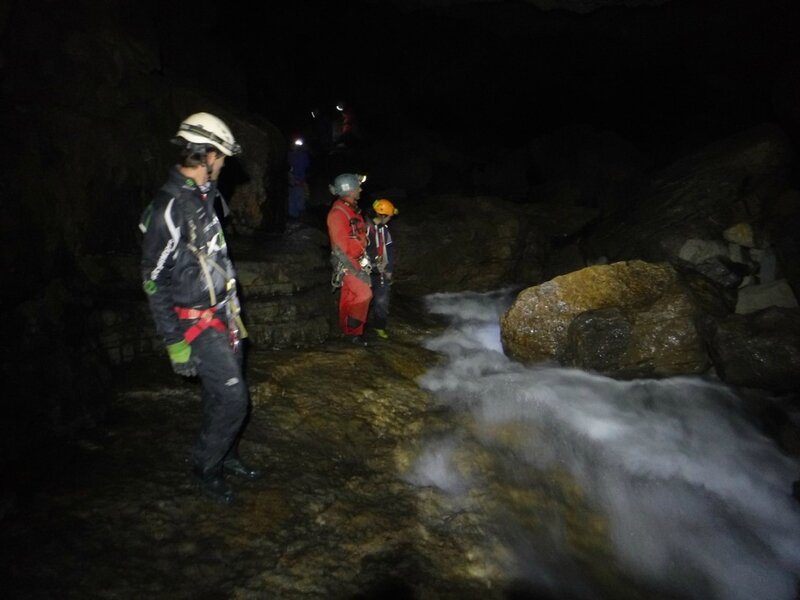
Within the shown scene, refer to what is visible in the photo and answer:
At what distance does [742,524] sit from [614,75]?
1598cm

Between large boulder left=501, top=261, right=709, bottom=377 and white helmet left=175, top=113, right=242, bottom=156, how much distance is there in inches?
194

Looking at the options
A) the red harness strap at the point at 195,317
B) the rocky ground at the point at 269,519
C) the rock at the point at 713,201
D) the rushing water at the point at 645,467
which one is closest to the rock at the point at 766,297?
the rock at the point at 713,201

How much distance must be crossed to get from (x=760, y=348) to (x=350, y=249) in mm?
5398

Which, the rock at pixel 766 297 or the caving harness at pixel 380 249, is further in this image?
the rock at pixel 766 297

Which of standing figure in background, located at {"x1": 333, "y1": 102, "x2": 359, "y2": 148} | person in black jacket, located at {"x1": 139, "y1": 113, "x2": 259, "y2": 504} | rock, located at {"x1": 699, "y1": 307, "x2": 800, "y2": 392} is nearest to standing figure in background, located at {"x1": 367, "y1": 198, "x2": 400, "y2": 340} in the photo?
person in black jacket, located at {"x1": 139, "y1": 113, "x2": 259, "y2": 504}

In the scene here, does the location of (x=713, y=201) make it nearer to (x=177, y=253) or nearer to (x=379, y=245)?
(x=379, y=245)


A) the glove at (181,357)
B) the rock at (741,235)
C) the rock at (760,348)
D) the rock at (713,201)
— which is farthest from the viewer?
the rock at (713,201)

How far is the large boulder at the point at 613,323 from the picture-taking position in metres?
6.48

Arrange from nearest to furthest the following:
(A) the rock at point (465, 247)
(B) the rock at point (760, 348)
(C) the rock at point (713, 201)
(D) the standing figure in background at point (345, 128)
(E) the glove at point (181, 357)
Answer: (E) the glove at point (181, 357), (B) the rock at point (760, 348), (C) the rock at point (713, 201), (A) the rock at point (465, 247), (D) the standing figure in background at point (345, 128)

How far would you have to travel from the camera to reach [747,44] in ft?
38.5

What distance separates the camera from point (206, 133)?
123 inches

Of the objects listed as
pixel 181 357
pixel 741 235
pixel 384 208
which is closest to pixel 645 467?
pixel 384 208

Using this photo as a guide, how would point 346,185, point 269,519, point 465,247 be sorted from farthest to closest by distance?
1. point 465,247
2. point 346,185
3. point 269,519

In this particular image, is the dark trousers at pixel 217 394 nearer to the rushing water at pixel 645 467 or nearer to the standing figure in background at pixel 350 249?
the rushing water at pixel 645 467
